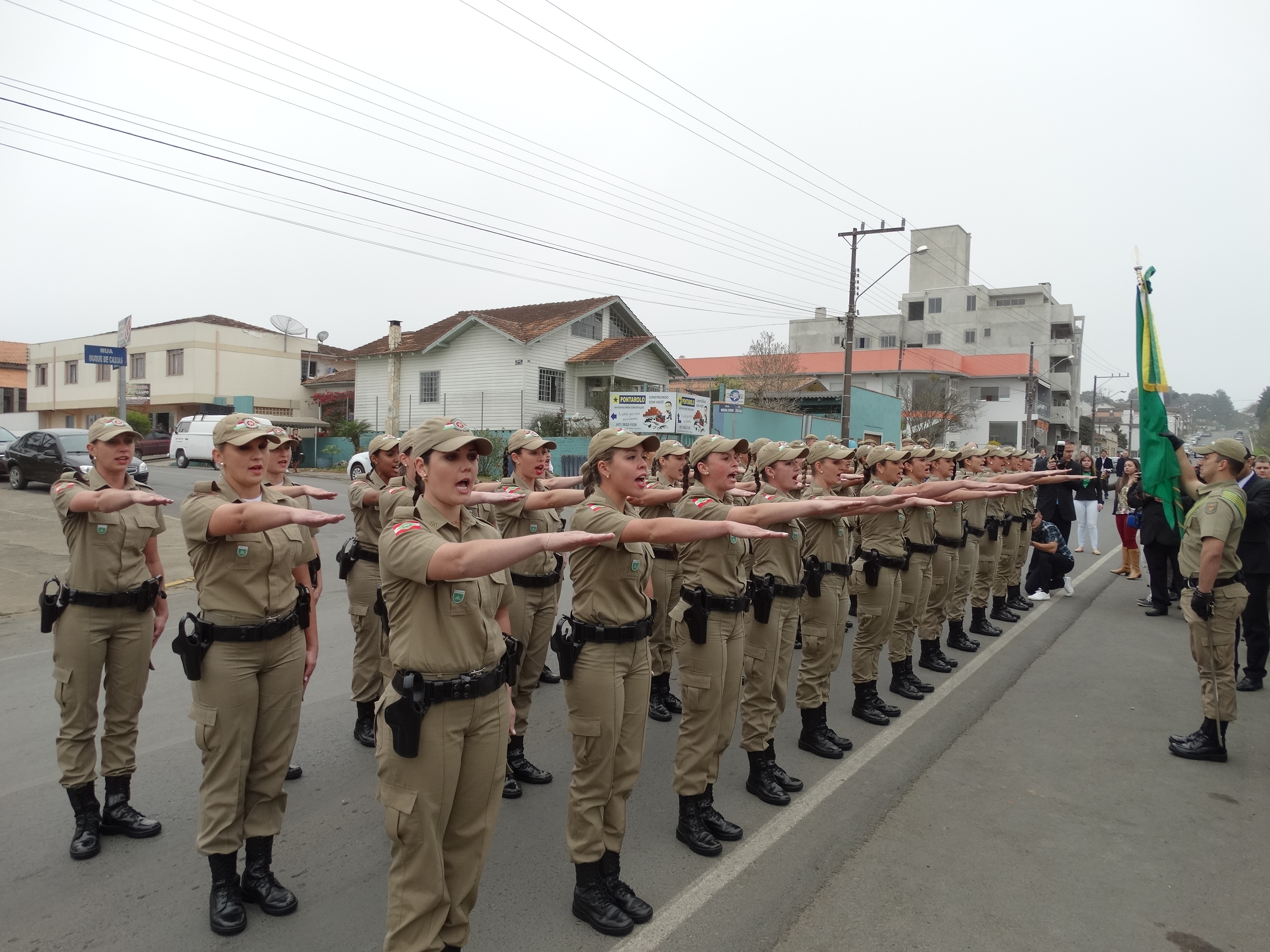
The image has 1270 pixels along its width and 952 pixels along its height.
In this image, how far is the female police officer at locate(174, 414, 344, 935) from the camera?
10.6ft

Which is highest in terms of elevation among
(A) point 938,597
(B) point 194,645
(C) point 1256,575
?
(B) point 194,645

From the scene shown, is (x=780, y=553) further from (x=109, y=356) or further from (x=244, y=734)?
(x=109, y=356)

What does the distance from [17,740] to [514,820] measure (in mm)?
3528

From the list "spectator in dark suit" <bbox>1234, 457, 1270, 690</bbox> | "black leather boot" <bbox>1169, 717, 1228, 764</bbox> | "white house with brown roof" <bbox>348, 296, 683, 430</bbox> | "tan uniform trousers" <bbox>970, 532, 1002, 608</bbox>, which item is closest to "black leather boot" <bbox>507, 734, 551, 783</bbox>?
"black leather boot" <bbox>1169, 717, 1228, 764</bbox>

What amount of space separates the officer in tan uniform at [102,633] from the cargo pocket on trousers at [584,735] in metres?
2.29

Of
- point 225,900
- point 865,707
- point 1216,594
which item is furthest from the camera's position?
point 865,707

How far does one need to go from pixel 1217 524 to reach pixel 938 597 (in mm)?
2564

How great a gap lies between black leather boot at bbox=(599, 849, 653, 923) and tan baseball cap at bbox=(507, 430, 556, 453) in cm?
279

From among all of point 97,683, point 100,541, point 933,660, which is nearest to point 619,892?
point 97,683

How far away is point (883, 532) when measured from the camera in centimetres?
612

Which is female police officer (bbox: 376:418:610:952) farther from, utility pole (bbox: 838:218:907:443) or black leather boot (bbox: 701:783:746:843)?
utility pole (bbox: 838:218:907:443)

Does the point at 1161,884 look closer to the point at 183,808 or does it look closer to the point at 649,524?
the point at 649,524

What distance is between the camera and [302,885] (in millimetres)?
3537

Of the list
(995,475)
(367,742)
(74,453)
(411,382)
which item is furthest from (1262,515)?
(411,382)
